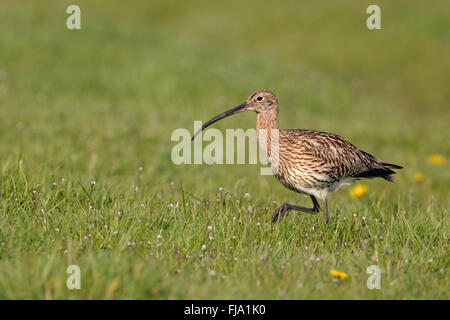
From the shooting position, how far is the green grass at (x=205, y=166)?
4215mm

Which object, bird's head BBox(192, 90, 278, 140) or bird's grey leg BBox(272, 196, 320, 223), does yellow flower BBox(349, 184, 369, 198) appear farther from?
bird's head BBox(192, 90, 278, 140)

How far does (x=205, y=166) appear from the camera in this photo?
9125 millimetres

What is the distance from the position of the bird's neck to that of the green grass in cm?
63

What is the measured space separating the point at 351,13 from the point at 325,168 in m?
16.0

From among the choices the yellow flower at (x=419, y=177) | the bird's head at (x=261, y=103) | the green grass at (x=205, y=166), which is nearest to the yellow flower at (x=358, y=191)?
the green grass at (x=205, y=166)

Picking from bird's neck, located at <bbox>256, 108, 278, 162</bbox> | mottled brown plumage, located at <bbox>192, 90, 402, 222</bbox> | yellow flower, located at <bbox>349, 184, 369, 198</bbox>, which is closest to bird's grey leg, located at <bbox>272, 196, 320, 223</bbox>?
mottled brown plumage, located at <bbox>192, 90, 402, 222</bbox>

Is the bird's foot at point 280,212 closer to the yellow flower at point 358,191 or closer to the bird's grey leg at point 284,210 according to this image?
the bird's grey leg at point 284,210

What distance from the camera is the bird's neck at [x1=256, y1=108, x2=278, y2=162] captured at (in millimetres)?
6293

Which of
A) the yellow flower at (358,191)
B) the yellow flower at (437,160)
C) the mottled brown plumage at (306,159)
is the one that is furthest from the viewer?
the yellow flower at (437,160)

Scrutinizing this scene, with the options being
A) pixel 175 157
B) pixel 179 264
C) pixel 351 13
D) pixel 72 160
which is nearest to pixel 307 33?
pixel 351 13

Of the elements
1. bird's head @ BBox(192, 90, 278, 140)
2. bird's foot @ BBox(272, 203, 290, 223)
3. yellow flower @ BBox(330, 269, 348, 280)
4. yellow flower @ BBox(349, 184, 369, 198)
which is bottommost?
yellow flower @ BBox(330, 269, 348, 280)

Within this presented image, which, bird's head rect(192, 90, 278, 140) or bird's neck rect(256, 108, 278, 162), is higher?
bird's head rect(192, 90, 278, 140)

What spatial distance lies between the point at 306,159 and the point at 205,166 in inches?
133

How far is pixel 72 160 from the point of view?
25.6ft
